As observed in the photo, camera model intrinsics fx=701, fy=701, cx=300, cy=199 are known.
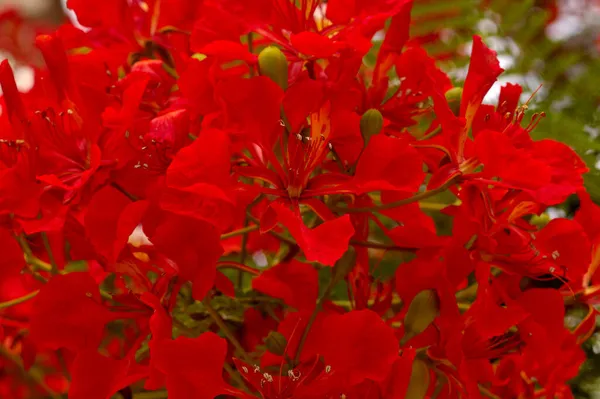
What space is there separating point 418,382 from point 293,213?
14 centimetres

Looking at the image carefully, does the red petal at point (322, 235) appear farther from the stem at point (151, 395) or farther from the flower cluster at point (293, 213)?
the stem at point (151, 395)

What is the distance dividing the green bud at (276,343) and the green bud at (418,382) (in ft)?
0.27

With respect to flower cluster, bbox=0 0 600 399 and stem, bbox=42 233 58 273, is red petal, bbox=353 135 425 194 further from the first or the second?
stem, bbox=42 233 58 273

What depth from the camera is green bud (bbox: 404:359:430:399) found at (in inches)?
17.7

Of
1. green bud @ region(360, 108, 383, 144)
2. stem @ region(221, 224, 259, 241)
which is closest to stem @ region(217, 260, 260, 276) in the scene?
stem @ region(221, 224, 259, 241)

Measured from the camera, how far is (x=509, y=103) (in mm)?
503

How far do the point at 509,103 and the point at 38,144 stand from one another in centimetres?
34

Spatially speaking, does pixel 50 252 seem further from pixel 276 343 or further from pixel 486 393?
pixel 486 393

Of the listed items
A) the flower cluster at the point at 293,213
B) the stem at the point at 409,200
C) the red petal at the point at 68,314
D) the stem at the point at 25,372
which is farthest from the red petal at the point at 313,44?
the stem at the point at 25,372

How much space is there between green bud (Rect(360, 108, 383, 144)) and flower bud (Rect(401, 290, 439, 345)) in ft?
0.35

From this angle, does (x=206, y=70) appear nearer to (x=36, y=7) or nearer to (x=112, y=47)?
(x=112, y=47)

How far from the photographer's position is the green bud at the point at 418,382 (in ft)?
1.47

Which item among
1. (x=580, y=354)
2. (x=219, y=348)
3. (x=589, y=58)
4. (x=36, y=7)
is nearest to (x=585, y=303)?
(x=580, y=354)

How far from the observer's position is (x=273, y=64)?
0.46 m
